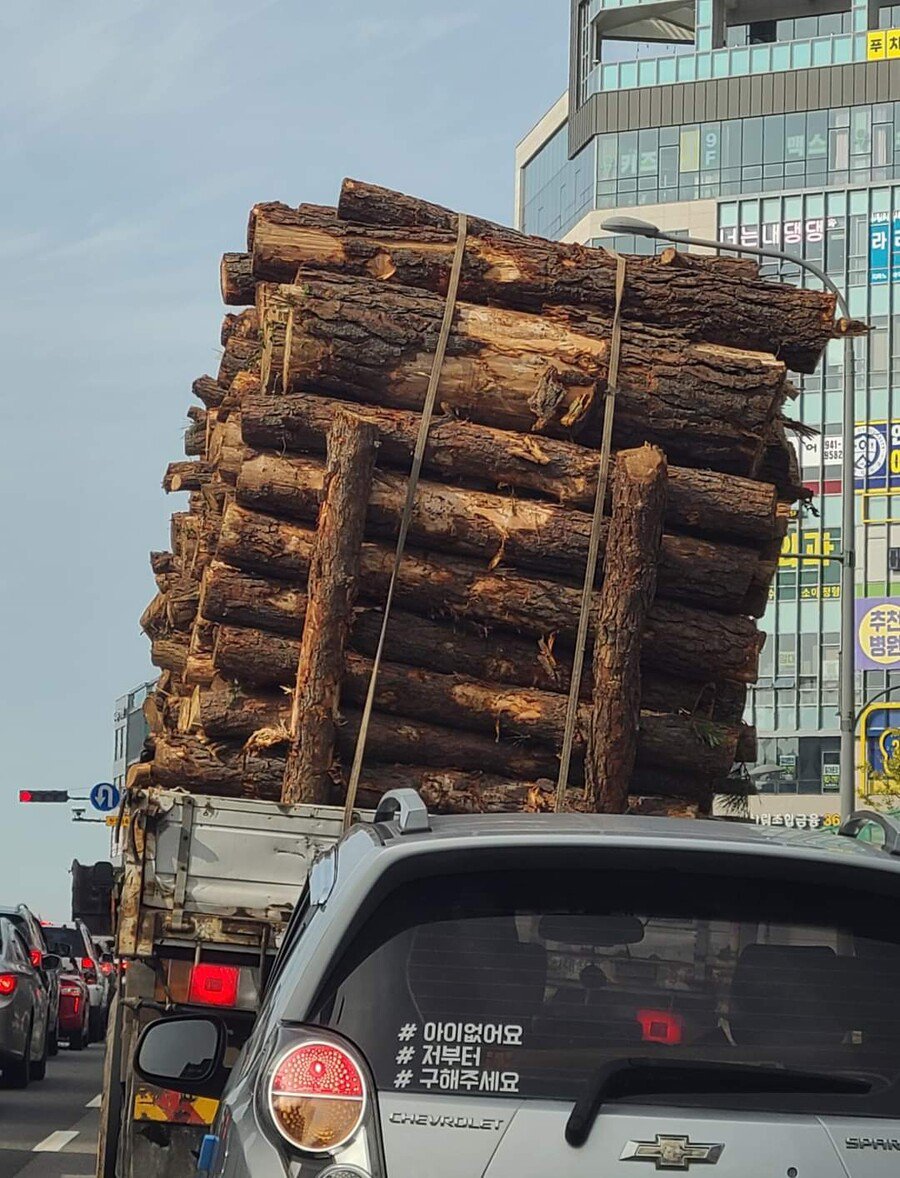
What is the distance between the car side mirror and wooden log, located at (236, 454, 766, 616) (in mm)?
5647

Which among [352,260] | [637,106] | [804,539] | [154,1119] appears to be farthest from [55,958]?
[637,106]

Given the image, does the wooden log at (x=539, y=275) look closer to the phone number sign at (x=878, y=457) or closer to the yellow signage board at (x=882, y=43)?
the phone number sign at (x=878, y=457)

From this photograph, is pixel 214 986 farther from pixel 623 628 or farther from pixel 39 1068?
pixel 39 1068

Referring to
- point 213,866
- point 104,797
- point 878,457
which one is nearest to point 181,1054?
point 213,866

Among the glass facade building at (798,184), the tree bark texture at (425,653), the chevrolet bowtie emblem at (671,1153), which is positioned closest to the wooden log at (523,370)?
the tree bark texture at (425,653)

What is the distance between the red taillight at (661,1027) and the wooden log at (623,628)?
22.1ft

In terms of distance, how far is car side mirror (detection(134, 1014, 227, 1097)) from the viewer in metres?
5.00

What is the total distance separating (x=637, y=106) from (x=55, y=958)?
229 feet

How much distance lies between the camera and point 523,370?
11.0m

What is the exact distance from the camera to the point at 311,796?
10.2m

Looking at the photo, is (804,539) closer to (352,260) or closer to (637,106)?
(637,106)

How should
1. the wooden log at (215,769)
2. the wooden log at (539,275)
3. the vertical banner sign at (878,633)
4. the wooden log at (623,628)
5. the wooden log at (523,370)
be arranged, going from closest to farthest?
the wooden log at (623,628) < the wooden log at (215,769) < the wooden log at (523,370) < the wooden log at (539,275) < the vertical banner sign at (878,633)

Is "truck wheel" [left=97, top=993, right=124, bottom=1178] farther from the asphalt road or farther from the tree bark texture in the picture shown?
the asphalt road

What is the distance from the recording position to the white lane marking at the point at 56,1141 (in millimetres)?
13695
